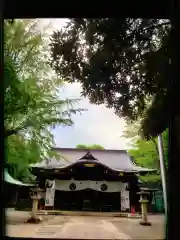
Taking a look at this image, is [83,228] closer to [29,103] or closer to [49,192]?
[49,192]

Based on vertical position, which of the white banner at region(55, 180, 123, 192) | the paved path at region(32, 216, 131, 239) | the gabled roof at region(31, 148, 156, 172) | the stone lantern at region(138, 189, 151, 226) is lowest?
the paved path at region(32, 216, 131, 239)

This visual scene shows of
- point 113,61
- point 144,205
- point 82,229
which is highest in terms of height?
point 113,61

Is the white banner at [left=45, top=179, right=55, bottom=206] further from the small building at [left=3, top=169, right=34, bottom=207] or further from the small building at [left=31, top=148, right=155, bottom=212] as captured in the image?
the small building at [left=3, top=169, right=34, bottom=207]

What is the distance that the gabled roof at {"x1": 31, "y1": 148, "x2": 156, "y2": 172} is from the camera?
69.3 inches

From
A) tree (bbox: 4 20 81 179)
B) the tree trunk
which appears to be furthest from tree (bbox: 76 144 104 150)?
the tree trunk

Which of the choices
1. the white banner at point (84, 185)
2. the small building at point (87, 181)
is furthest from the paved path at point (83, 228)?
the white banner at point (84, 185)

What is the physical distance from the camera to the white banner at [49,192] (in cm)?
177

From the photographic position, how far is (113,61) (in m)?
1.57

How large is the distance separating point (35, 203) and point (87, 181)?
403 mm

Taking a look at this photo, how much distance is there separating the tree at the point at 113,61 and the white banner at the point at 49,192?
68 cm

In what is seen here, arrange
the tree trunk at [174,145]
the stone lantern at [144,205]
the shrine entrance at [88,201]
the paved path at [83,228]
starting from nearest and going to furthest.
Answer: the tree trunk at [174,145] < the paved path at [83,228] < the stone lantern at [144,205] < the shrine entrance at [88,201]

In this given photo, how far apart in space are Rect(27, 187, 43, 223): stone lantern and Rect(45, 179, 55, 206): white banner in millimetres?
69

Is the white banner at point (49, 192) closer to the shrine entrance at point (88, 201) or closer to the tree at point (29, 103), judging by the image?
the shrine entrance at point (88, 201)

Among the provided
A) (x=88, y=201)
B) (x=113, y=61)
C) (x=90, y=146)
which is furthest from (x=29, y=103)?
(x=88, y=201)
